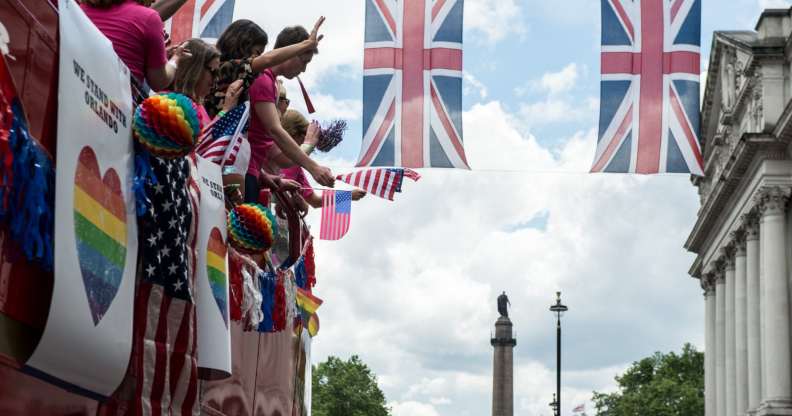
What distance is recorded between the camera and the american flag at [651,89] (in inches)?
627

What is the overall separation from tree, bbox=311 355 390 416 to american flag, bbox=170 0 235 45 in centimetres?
10862

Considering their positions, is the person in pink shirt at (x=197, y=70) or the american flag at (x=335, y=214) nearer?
the person in pink shirt at (x=197, y=70)

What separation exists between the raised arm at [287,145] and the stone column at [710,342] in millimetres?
64987

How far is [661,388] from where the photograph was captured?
113438 millimetres

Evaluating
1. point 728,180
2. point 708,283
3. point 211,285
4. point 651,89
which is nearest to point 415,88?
point 651,89

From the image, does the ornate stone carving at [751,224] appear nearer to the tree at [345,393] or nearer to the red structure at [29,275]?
the red structure at [29,275]

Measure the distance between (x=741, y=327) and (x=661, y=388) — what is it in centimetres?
5203

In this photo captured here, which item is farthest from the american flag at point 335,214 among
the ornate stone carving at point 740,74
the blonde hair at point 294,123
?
the ornate stone carving at point 740,74

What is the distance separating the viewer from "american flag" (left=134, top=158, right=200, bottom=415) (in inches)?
222

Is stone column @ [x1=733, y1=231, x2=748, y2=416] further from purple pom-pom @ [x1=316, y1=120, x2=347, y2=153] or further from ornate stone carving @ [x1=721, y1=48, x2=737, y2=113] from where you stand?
purple pom-pom @ [x1=316, y1=120, x2=347, y2=153]

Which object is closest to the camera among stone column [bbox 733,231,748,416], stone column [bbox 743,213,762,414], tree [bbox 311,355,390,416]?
stone column [bbox 743,213,762,414]

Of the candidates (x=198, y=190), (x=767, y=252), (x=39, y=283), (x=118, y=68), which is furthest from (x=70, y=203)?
(x=767, y=252)

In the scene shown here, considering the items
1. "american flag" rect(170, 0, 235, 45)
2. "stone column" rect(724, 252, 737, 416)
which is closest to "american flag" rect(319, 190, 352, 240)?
"american flag" rect(170, 0, 235, 45)

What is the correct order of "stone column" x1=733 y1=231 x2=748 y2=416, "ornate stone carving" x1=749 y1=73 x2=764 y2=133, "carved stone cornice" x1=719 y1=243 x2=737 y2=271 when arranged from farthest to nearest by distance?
"carved stone cornice" x1=719 y1=243 x2=737 y2=271
"stone column" x1=733 y1=231 x2=748 y2=416
"ornate stone carving" x1=749 y1=73 x2=764 y2=133
